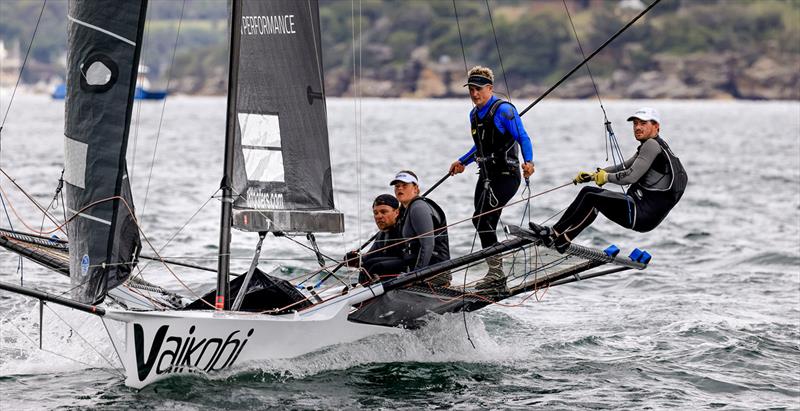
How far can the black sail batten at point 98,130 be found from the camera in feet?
24.6

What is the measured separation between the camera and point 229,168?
8.39 metres

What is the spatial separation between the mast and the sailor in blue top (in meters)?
1.81

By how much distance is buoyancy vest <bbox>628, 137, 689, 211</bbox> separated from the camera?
8328 mm

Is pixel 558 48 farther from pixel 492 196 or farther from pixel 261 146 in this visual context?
pixel 261 146

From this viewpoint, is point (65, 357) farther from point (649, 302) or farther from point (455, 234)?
point (455, 234)

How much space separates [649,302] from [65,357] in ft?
19.1

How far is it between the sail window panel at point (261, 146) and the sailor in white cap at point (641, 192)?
2126mm

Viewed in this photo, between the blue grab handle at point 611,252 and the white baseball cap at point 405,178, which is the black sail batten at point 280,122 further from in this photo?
the blue grab handle at point 611,252

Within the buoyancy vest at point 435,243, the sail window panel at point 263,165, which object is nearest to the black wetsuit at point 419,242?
the buoyancy vest at point 435,243

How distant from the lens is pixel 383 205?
8961 millimetres

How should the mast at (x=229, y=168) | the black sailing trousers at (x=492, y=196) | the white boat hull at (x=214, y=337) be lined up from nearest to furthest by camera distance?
the white boat hull at (x=214, y=337)
the mast at (x=229, y=168)
the black sailing trousers at (x=492, y=196)

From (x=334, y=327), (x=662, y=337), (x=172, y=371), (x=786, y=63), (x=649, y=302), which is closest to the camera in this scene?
(x=172, y=371)

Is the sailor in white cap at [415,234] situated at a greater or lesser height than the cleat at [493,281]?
greater

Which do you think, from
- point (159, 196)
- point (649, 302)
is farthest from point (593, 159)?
point (649, 302)
